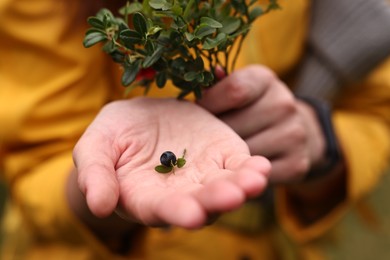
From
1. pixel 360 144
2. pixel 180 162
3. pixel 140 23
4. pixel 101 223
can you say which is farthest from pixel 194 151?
pixel 360 144

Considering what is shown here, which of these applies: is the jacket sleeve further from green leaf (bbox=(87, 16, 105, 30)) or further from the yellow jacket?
green leaf (bbox=(87, 16, 105, 30))

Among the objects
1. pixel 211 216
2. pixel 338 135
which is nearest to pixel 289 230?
pixel 338 135

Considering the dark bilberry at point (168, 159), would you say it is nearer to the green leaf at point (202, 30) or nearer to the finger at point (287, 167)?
the green leaf at point (202, 30)

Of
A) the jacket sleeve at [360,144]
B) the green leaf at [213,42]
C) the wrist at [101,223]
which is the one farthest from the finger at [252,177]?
the jacket sleeve at [360,144]

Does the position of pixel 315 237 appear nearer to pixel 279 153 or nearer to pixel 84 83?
pixel 279 153

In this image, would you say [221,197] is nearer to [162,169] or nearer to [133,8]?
[162,169]
